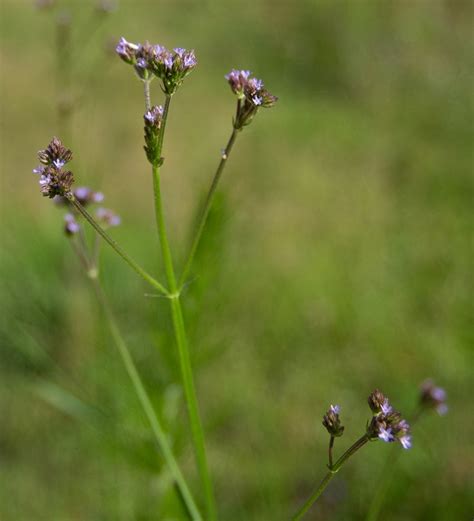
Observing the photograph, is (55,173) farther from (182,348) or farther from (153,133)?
(182,348)

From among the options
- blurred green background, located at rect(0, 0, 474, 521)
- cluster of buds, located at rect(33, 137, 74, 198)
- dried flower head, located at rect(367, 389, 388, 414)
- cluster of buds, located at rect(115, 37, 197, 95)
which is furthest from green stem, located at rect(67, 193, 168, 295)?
blurred green background, located at rect(0, 0, 474, 521)

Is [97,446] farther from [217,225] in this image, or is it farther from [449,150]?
[449,150]

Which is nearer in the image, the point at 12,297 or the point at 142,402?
the point at 142,402

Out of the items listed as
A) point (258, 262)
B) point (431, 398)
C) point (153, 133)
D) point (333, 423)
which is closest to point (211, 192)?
point (153, 133)

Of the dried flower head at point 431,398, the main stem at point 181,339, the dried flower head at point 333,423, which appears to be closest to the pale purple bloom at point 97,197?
the main stem at point 181,339

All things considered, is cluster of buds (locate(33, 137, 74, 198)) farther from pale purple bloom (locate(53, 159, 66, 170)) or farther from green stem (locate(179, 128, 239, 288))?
green stem (locate(179, 128, 239, 288))

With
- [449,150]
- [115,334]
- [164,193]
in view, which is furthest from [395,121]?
[115,334]
